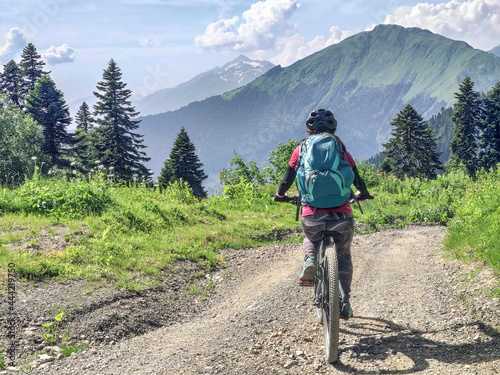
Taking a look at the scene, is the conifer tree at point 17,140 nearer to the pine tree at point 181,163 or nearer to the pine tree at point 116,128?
the pine tree at point 116,128

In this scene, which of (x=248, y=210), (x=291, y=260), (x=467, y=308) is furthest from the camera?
(x=248, y=210)

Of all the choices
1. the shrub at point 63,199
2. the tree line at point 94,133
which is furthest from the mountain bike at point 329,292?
the tree line at point 94,133

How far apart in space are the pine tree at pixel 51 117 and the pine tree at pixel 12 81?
10.5 metres

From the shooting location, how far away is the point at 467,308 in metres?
5.24

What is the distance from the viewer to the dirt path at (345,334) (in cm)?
401

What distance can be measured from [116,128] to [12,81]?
21.9 metres

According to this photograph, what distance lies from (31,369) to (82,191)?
6541 millimetres

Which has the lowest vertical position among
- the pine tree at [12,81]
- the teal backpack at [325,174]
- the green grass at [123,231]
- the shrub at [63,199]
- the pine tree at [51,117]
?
the green grass at [123,231]

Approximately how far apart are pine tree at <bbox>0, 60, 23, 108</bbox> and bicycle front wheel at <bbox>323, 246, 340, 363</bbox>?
223ft

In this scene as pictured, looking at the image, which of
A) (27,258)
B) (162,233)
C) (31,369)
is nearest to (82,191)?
(162,233)

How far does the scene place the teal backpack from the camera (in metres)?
4.23

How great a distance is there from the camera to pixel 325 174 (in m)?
4.22

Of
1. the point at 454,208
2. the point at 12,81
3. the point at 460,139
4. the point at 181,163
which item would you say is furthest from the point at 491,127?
the point at 12,81

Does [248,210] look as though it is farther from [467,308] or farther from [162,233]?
[467,308]
